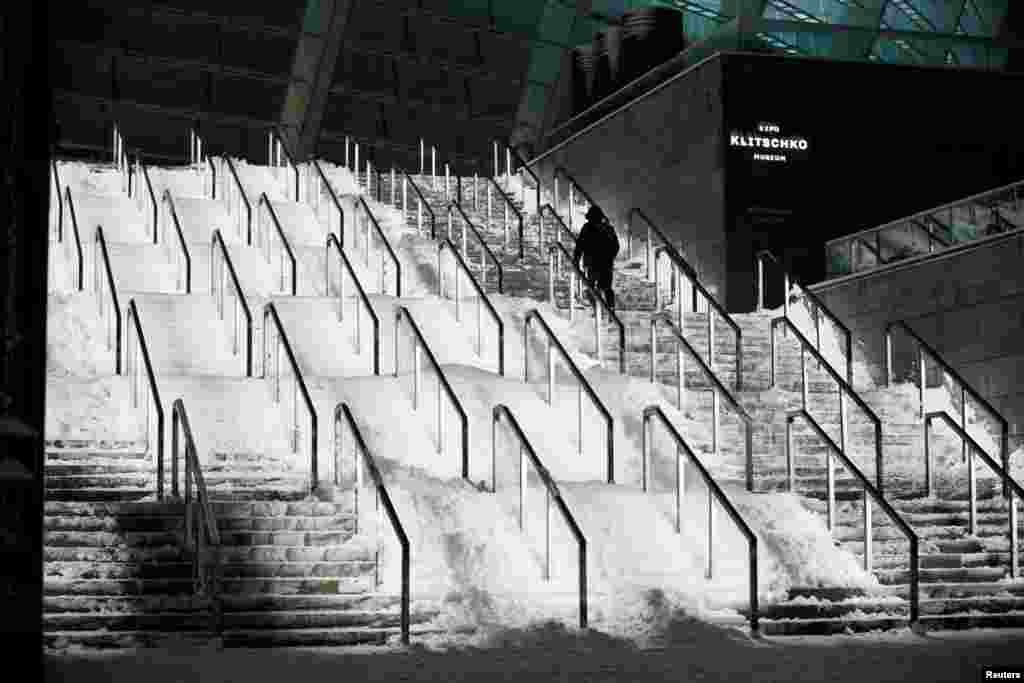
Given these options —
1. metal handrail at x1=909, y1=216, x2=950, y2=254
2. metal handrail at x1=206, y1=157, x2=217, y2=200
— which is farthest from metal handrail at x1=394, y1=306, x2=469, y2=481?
metal handrail at x1=206, y1=157, x2=217, y2=200

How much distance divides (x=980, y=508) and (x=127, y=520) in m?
7.36

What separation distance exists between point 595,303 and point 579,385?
2697 millimetres

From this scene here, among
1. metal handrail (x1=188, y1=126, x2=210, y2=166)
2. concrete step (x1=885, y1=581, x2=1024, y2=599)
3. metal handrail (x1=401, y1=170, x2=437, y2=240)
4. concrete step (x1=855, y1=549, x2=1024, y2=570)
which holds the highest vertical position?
metal handrail (x1=188, y1=126, x2=210, y2=166)

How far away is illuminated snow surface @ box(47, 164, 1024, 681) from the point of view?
11.7 meters

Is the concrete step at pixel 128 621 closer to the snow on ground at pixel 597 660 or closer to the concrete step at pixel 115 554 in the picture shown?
the snow on ground at pixel 597 660

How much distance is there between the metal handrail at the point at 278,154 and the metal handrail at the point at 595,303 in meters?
5.35

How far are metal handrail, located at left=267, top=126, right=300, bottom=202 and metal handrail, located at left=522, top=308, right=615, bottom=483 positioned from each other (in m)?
7.84

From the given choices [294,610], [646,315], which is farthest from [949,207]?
[294,610]

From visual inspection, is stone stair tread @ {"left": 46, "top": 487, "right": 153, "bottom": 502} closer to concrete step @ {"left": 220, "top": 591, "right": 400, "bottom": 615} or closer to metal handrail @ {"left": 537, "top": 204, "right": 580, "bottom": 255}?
concrete step @ {"left": 220, "top": 591, "right": 400, "bottom": 615}

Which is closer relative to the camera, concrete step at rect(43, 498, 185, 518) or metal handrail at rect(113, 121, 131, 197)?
concrete step at rect(43, 498, 185, 518)

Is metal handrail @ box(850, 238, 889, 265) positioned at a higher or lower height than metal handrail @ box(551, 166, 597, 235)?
lower

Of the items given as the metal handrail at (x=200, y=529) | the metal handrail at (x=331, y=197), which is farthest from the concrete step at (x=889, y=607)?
the metal handrail at (x=331, y=197)

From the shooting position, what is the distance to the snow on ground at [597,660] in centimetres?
1102

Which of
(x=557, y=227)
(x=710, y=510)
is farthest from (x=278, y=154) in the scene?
(x=710, y=510)
